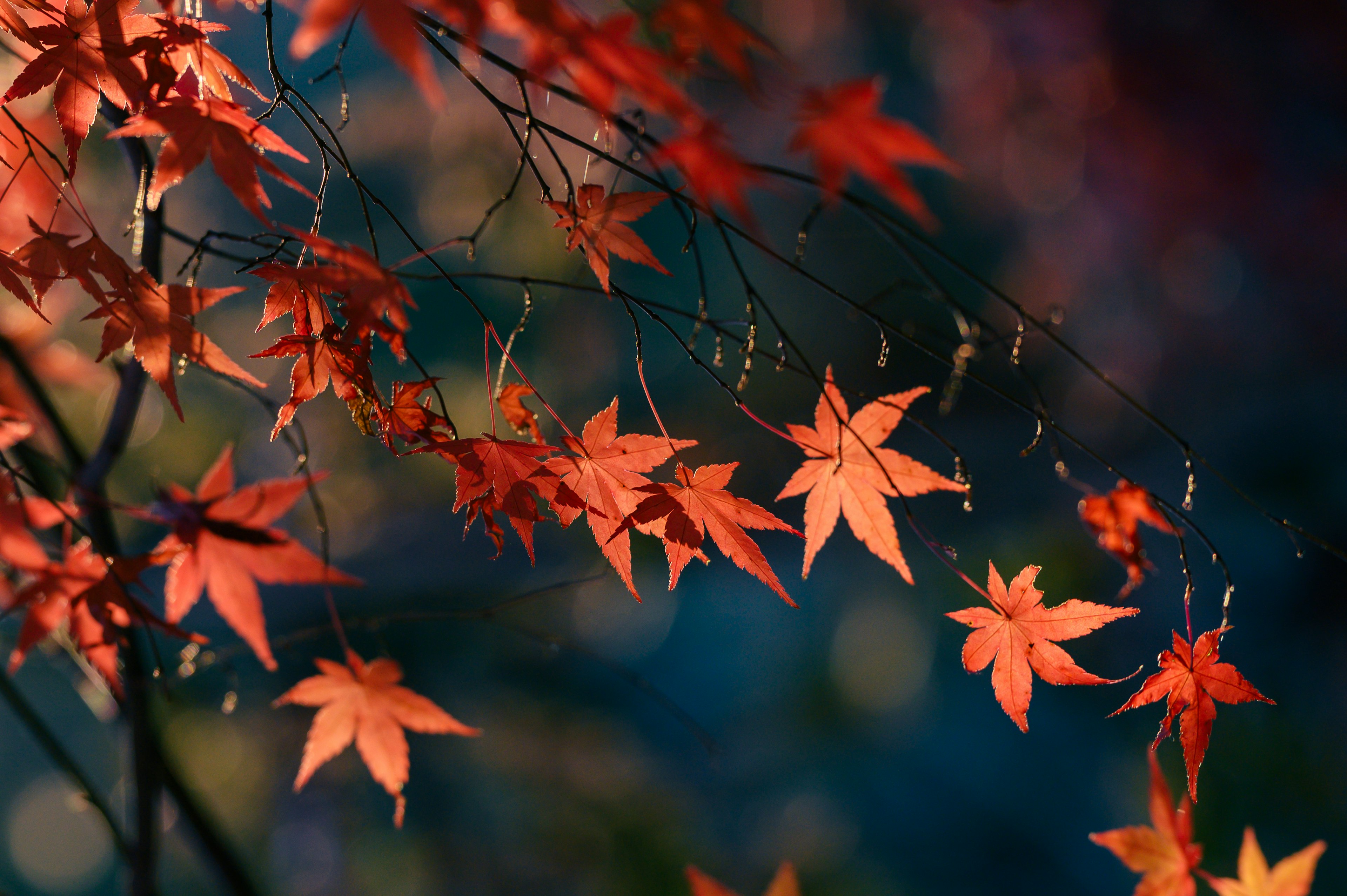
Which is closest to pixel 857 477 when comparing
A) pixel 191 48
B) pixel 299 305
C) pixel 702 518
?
pixel 702 518

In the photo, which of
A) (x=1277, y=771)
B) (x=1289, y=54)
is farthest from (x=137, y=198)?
(x=1289, y=54)

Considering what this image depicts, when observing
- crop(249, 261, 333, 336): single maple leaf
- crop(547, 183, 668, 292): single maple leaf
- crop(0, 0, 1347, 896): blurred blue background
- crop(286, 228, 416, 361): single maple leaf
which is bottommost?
crop(0, 0, 1347, 896): blurred blue background

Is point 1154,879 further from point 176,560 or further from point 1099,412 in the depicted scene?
point 1099,412

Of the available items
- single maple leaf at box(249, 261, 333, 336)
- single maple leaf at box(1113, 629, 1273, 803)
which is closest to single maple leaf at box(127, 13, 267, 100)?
single maple leaf at box(249, 261, 333, 336)

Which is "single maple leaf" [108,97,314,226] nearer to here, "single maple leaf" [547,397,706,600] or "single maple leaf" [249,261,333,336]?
"single maple leaf" [249,261,333,336]

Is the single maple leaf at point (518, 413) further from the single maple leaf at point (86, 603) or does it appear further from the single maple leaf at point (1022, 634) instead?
the single maple leaf at point (1022, 634)

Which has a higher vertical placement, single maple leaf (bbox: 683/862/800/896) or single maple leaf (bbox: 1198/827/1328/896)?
single maple leaf (bbox: 683/862/800/896)

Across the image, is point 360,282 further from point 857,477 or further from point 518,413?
point 857,477
